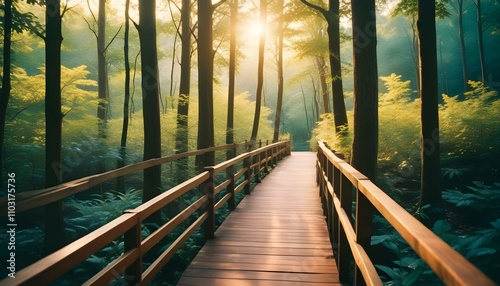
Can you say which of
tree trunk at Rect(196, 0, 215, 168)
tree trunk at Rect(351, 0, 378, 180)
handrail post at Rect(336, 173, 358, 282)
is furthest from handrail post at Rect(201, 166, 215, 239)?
tree trunk at Rect(196, 0, 215, 168)

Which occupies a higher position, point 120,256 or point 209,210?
point 120,256

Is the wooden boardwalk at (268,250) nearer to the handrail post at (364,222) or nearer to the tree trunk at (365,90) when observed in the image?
the handrail post at (364,222)

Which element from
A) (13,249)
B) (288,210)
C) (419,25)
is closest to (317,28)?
(419,25)

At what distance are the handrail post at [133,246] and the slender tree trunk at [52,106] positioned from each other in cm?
553

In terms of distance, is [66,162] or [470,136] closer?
[470,136]

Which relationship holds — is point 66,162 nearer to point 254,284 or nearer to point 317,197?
point 317,197

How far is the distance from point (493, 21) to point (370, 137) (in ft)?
115

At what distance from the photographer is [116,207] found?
8594mm

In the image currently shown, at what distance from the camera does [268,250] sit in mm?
4793

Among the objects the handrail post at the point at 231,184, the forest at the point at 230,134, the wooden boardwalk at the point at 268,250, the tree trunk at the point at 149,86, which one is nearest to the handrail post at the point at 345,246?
the wooden boardwalk at the point at 268,250

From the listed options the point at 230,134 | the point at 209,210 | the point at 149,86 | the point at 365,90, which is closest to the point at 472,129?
the point at 365,90

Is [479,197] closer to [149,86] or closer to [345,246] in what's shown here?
[345,246]

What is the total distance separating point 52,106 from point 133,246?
227 inches

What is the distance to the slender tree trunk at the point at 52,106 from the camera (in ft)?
23.4
